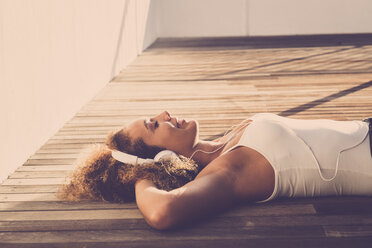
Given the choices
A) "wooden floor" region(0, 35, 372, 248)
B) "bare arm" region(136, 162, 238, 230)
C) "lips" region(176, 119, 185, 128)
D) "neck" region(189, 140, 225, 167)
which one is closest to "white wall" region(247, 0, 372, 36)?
"wooden floor" region(0, 35, 372, 248)

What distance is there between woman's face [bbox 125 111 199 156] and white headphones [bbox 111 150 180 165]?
6cm

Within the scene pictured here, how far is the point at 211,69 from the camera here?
656 cm

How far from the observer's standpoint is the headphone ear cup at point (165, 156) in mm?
2318

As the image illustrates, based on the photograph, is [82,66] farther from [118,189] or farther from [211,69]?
[118,189]

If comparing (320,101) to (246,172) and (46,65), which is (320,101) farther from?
(246,172)

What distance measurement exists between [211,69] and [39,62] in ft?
10.9

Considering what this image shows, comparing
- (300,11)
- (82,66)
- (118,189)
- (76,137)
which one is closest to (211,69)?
(82,66)

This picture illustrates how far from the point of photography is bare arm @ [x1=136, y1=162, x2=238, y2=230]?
1.98 metres

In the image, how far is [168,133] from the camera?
2369mm

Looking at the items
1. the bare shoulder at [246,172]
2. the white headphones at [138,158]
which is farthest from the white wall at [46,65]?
the bare shoulder at [246,172]

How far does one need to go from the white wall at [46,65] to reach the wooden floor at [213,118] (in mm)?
122

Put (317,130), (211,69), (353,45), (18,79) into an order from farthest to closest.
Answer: (353,45) → (211,69) → (18,79) → (317,130)

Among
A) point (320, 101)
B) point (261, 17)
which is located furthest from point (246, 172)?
point (261, 17)

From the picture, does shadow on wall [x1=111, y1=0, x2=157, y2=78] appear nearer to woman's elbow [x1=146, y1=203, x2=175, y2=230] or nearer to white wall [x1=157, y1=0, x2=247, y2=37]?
white wall [x1=157, y1=0, x2=247, y2=37]
